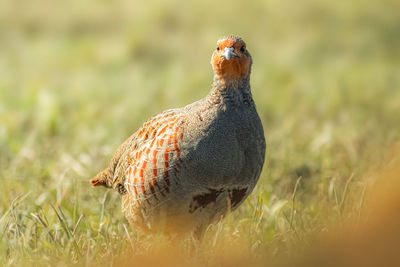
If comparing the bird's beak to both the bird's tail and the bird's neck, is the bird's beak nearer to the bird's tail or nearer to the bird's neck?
the bird's neck

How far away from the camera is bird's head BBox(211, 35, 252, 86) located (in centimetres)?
322

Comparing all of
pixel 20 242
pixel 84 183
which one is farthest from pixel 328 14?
pixel 20 242

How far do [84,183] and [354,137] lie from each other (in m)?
2.80

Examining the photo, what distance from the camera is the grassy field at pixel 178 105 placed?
3271 mm

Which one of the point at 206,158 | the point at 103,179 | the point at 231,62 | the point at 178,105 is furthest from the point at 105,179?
the point at 178,105

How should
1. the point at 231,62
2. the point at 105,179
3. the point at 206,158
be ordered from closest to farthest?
the point at 206,158 → the point at 231,62 → the point at 105,179

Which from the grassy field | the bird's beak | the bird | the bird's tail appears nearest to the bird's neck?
the bird

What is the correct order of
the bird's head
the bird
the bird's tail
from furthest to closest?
the bird's tail < the bird's head < the bird

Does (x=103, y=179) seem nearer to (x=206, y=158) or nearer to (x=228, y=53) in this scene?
(x=206, y=158)

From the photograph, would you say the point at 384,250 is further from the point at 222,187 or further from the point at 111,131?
the point at 111,131

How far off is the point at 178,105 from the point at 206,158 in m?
4.47

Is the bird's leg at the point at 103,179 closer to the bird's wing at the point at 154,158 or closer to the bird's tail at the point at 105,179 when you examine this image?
the bird's tail at the point at 105,179

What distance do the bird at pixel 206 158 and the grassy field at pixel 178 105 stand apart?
0.16 metres

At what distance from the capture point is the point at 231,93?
128 inches
